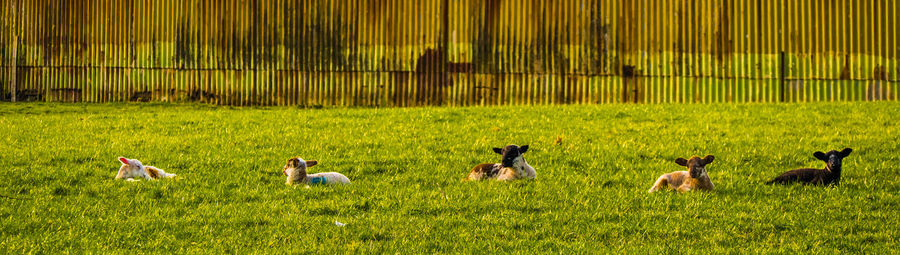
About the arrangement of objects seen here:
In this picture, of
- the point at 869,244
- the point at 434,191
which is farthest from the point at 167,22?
the point at 869,244

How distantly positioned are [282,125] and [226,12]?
22.9ft

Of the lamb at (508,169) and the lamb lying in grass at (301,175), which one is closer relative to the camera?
the lamb lying in grass at (301,175)

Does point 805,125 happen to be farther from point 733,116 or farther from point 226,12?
point 226,12

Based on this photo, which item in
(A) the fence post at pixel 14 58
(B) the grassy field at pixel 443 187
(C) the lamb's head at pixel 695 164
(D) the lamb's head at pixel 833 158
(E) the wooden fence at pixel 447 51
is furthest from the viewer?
(A) the fence post at pixel 14 58

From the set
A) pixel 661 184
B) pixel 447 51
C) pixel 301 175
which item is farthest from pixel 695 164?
pixel 447 51

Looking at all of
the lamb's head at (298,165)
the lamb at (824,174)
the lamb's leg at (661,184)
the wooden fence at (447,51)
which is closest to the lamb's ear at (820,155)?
the lamb at (824,174)

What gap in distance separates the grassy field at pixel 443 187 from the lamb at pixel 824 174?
6.6 inches

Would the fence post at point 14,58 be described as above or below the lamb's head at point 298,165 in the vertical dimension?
above

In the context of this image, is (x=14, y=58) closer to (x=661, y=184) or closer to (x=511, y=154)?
(x=511, y=154)

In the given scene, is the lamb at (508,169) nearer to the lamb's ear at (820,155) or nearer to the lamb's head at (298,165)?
the lamb's head at (298,165)

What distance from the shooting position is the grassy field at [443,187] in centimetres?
749

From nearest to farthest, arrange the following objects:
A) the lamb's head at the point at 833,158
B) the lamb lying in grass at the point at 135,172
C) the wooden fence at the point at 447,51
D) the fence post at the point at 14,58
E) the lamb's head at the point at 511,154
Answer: the lamb's head at the point at 833,158 < the lamb's head at the point at 511,154 < the lamb lying in grass at the point at 135,172 < the wooden fence at the point at 447,51 < the fence post at the point at 14,58

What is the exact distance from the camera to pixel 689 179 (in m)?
9.40

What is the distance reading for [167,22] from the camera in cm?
2259
